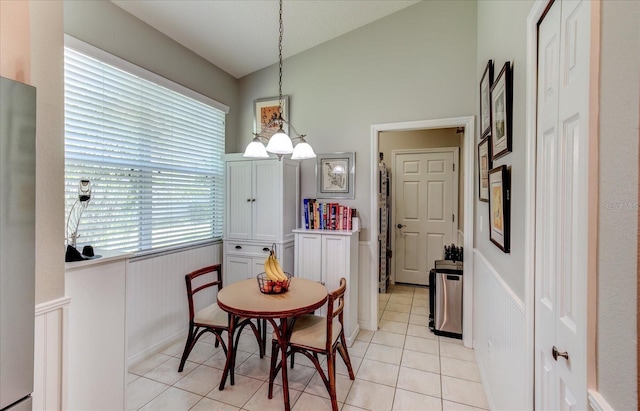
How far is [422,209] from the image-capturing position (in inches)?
179

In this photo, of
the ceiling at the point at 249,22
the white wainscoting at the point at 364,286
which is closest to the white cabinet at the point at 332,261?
the white wainscoting at the point at 364,286

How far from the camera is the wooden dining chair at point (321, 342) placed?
190 centimetres

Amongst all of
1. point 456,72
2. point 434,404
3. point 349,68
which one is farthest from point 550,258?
point 349,68

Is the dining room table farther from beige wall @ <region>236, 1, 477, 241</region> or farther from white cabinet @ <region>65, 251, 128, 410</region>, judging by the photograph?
beige wall @ <region>236, 1, 477, 241</region>

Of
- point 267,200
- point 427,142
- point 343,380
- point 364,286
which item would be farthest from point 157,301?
point 427,142

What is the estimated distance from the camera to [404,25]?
296cm

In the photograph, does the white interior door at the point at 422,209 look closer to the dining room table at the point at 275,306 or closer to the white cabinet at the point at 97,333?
the dining room table at the point at 275,306

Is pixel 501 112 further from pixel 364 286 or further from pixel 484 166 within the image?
pixel 364 286

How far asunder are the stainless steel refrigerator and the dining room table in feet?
3.34

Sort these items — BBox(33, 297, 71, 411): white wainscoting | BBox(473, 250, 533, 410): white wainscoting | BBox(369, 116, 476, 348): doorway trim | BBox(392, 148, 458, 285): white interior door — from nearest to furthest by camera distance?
BBox(33, 297, 71, 411): white wainscoting < BBox(473, 250, 533, 410): white wainscoting < BBox(369, 116, 476, 348): doorway trim < BBox(392, 148, 458, 285): white interior door

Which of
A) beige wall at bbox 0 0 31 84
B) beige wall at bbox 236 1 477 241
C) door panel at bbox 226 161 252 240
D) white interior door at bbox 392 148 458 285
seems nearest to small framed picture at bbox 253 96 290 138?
beige wall at bbox 236 1 477 241

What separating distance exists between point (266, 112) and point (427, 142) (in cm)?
252

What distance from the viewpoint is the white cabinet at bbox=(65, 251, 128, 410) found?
4.87 feet

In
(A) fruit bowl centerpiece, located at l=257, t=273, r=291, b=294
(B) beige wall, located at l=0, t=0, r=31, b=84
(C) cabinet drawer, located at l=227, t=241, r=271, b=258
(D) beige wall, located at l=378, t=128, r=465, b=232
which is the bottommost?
(A) fruit bowl centerpiece, located at l=257, t=273, r=291, b=294
